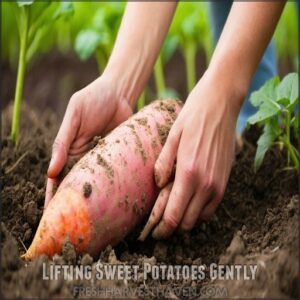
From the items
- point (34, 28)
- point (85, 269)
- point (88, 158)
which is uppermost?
point (34, 28)

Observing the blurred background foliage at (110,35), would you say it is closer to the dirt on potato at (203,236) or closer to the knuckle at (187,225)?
the dirt on potato at (203,236)

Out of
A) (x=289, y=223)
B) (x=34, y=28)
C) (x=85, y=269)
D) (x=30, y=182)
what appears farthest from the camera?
(x=34, y=28)

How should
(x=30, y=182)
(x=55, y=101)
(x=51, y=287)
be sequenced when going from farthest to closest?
(x=55, y=101) → (x=30, y=182) → (x=51, y=287)

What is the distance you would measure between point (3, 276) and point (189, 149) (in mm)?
580

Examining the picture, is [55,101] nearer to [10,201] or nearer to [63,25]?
[63,25]

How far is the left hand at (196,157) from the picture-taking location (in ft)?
5.19

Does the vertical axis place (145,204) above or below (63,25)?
below

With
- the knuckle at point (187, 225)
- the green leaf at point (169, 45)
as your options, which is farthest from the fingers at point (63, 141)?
the green leaf at point (169, 45)

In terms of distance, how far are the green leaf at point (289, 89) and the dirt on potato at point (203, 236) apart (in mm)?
278

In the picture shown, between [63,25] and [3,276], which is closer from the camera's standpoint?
[3,276]

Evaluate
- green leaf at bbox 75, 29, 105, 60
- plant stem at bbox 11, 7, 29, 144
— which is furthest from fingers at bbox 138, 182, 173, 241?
green leaf at bbox 75, 29, 105, 60

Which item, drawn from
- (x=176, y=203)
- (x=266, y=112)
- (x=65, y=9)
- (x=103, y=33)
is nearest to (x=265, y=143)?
(x=266, y=112)

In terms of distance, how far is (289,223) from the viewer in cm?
153

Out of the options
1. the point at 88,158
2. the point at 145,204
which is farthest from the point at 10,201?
the point at 145,204
